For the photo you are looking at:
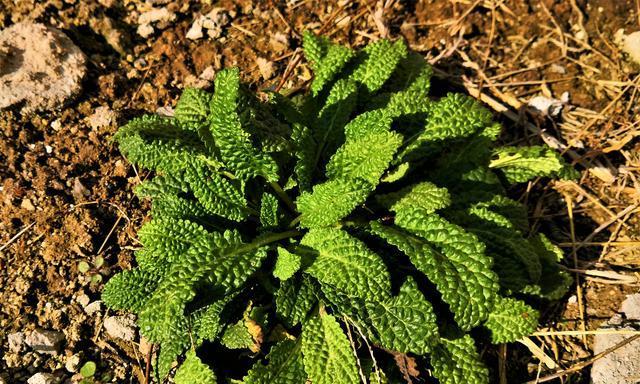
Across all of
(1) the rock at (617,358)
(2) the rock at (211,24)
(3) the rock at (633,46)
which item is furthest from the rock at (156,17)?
(1) the rock at (617,358)

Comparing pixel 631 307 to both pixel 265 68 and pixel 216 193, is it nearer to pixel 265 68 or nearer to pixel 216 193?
pixel 216 193

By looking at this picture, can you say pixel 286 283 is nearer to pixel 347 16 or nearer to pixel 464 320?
pixel 464 320

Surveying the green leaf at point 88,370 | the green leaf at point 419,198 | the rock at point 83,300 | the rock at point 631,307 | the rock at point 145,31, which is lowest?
the rock at point 631,307

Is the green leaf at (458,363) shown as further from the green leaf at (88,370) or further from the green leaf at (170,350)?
the green leaf at (88,370)

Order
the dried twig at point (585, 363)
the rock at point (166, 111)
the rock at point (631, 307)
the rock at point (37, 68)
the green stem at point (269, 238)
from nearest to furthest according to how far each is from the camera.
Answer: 1. the green stem at point (269, 238)
2. the dried twig at point (585, 363)
3. the rock at point (631, 307)
4. the rock at point (37, 68)
5. the rock at point (166, 111)

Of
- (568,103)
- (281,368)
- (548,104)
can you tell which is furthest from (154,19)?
(568,103)

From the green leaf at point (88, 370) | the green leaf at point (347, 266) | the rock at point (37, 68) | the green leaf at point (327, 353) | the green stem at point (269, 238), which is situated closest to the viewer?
the green leaf at point (347, 266)

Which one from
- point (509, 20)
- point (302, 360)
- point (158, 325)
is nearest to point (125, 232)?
point (158, 325)
